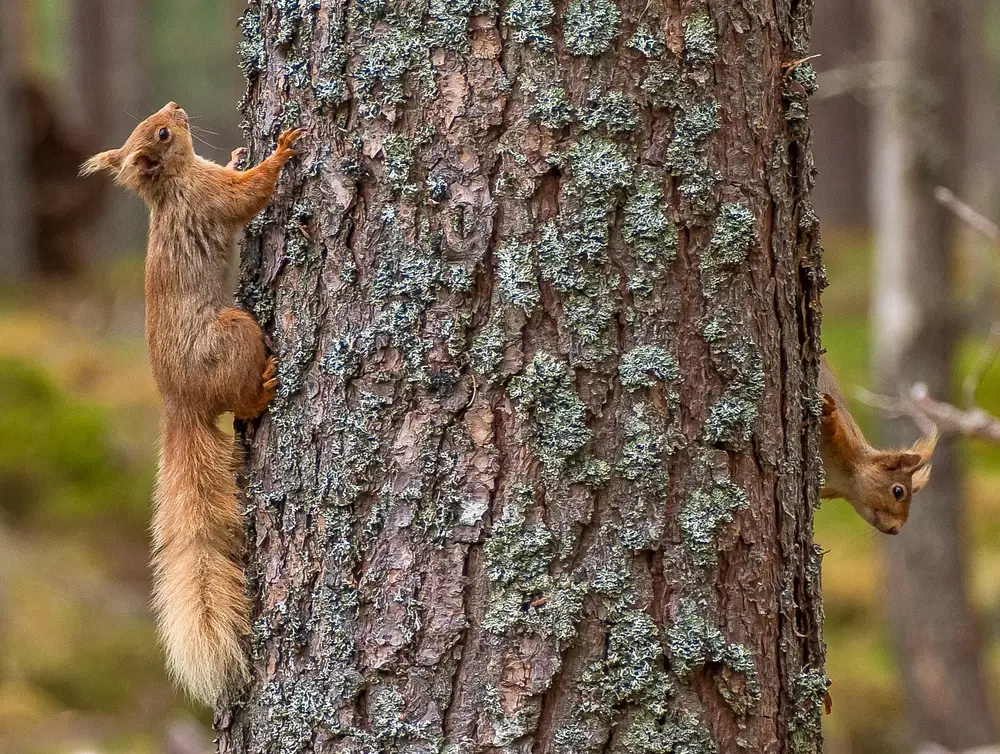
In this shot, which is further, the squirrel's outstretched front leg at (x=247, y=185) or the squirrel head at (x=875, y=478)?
the squirrel head at (x=875, y=478)

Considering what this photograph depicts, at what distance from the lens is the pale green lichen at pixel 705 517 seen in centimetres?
165

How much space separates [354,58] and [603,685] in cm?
98

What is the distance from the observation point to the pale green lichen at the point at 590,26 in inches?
62.6

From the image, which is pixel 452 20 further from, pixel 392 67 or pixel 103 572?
pixel 103 572

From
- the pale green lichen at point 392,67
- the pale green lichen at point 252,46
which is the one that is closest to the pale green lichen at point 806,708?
the pale green lichen at point 392,67

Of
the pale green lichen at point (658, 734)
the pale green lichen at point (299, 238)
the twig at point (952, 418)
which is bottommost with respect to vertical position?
the pale green lichen at point (658, 734)

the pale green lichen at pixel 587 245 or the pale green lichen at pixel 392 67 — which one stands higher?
the pale green lichen at pixel 392 67

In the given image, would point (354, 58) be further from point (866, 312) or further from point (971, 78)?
point (971, 78)

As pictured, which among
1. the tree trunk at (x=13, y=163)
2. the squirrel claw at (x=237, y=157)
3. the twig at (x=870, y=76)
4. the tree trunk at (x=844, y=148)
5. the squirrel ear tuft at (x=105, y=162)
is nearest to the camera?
the squirrel claw at (x=237, y=157)

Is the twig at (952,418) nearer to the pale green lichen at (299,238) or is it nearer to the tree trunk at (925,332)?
the pale green lichen at (299,238)

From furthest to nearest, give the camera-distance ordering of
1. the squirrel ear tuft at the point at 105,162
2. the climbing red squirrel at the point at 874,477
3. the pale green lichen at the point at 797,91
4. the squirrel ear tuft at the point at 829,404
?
the climbing red squirrel at the point at 874,477 < the squirrel ear tuft at the point at 105,162 < the squirrel ear tuft at the point at 829,404 < the pale green lichen at the point at 797,91

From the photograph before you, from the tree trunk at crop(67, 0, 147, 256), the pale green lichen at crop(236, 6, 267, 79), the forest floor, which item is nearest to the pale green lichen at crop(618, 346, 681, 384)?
the pale green lichen at crop(236, 6, 267, 79)

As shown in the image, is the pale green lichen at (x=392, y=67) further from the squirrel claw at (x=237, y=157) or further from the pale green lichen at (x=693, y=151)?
the squirrel claw at (x=237, y=157)

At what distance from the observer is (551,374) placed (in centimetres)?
162
